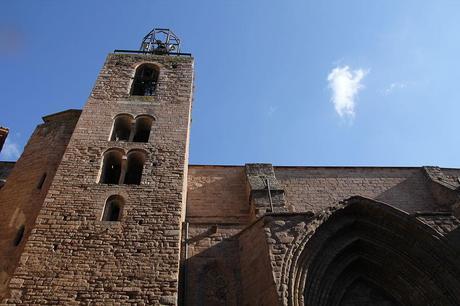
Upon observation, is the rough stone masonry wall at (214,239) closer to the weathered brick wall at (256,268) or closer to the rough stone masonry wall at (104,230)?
the weathered brick wall at (256,268)

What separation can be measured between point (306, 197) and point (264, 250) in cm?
423

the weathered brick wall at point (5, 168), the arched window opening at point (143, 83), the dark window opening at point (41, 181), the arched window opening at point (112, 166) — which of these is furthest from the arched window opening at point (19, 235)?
the arched window opening at point (143, 83)

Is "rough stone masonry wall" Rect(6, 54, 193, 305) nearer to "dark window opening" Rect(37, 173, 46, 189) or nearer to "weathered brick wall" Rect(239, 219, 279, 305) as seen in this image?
"dark window opening" Rect(37, 173, 46, 189)

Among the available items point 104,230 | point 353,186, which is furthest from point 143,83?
point 353,186

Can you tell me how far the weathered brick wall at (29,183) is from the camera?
7219 mm

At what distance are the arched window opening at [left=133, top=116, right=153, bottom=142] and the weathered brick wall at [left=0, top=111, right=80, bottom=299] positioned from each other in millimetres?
1784

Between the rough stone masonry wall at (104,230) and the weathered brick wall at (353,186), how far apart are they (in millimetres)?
3935

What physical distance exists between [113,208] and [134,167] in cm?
176

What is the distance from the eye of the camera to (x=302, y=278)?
7.16 meters

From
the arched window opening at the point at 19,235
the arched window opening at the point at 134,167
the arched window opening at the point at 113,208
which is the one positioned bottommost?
the arched window opening at the point at 19,235

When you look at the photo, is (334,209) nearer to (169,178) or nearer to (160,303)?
(169,178)

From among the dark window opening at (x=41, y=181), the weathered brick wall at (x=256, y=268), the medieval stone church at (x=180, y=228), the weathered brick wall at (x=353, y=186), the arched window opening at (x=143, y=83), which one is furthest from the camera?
the arched window opening at (x=143, y=83)

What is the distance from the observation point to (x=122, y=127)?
35.4ft

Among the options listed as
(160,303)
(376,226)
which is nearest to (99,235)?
(160,303)
